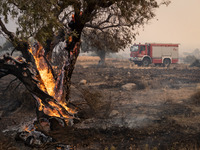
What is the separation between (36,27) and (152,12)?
5.12 metres

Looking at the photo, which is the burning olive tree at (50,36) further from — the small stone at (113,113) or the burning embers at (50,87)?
Result: the small stone at (113,113)

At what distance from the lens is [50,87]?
22.9 ft

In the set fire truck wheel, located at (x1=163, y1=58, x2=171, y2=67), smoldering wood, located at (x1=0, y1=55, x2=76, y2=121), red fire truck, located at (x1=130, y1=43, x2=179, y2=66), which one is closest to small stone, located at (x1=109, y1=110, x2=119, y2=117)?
smoldering wood, located at (x1=0, y1=55, x2=76, y2=121)

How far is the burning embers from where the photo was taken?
624 cm

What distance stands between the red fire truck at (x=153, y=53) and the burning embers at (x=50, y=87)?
64.5ft

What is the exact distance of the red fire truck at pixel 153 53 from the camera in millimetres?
25531

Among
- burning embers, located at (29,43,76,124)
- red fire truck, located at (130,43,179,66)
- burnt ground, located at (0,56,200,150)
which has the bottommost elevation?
burnt ground, located at (0,56,200,150)

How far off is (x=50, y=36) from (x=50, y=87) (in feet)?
5.68

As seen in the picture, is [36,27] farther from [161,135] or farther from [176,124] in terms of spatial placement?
[176,124]

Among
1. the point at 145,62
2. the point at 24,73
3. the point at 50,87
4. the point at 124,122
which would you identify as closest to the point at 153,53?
the point at 145,62

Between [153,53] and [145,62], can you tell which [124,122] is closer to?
[153,53]

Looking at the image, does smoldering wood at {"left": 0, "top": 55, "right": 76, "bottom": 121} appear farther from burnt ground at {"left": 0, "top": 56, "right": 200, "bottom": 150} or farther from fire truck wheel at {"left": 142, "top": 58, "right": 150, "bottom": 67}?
fire truck wheel at {"left": 142, "top": 58, "right": 150, "bottom": 67}

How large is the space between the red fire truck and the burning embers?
64.5 ft

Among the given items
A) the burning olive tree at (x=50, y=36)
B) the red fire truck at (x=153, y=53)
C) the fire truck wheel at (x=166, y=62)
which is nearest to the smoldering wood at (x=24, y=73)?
the burning olive tree at (x=50, y=36)
